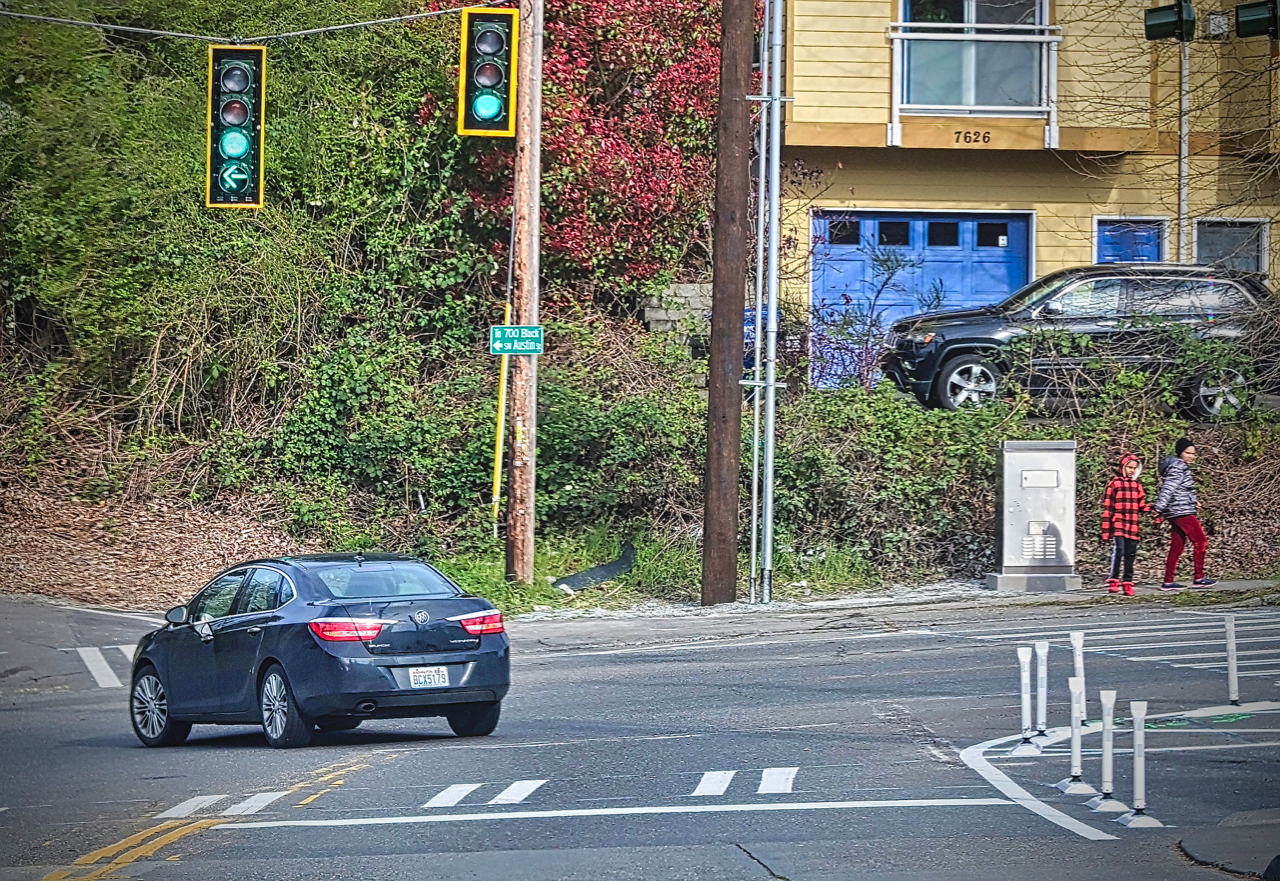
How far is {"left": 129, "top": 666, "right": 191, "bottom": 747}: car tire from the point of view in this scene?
1312 centimetres

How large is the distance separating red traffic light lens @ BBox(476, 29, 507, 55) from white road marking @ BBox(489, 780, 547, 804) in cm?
792

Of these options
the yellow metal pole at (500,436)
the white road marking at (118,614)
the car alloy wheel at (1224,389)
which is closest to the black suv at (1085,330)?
the car alloy wheel at (1224,389)

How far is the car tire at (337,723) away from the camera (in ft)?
39.2

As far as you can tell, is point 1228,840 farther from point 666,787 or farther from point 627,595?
point 627,595

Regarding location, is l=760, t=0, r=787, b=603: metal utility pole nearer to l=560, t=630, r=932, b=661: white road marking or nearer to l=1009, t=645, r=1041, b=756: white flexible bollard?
l=560, t=630, r=932, b=661: white road marking

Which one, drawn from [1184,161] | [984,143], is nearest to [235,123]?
[984,143]

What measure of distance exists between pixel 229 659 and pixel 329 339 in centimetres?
1366

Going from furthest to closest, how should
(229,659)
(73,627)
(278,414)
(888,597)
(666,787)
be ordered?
1. (278,414)
2. (888,597)
3. (73,627)
4. (229,659)
5. (666,787)

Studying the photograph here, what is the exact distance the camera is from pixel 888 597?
21.0 meters

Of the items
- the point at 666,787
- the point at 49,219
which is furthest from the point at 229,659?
the point at 49,219

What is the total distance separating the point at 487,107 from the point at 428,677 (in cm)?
615

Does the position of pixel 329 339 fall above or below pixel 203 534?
above

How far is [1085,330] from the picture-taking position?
77.6 ft

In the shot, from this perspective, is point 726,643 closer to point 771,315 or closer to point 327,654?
point 771,315
